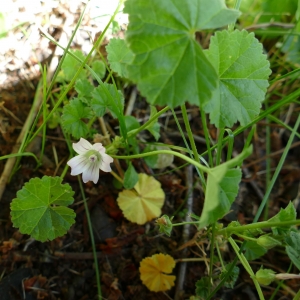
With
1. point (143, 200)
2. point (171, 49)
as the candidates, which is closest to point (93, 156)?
point (143, 200)

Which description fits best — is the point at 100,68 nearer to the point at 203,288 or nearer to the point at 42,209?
the point at 42,209

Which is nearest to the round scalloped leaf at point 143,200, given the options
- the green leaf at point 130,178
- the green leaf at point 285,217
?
the green leaf at point 130,178

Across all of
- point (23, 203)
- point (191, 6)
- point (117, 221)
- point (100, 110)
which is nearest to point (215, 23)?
point (191, 6)

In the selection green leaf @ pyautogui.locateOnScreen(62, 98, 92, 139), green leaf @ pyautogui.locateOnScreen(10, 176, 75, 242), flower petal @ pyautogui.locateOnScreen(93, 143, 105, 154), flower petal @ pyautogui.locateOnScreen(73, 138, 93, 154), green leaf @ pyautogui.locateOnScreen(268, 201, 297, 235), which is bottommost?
green leaf @ pyautogui.locateOnScreen(268, 201, 297, 235)

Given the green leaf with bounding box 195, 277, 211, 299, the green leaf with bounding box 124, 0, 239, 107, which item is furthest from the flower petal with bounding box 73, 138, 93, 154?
the green leaf with bounding box 195, 277, 211, 299

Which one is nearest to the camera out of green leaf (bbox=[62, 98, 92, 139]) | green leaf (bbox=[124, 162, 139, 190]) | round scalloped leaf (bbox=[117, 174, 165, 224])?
green leaf (bbox=[62, 98, 92, 139])

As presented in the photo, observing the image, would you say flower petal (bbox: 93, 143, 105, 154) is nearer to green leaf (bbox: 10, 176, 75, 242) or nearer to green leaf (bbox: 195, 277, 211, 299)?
green leaf (bbox: 10, 176, 75, 242)

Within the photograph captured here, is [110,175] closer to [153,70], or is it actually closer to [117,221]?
[117,221]
